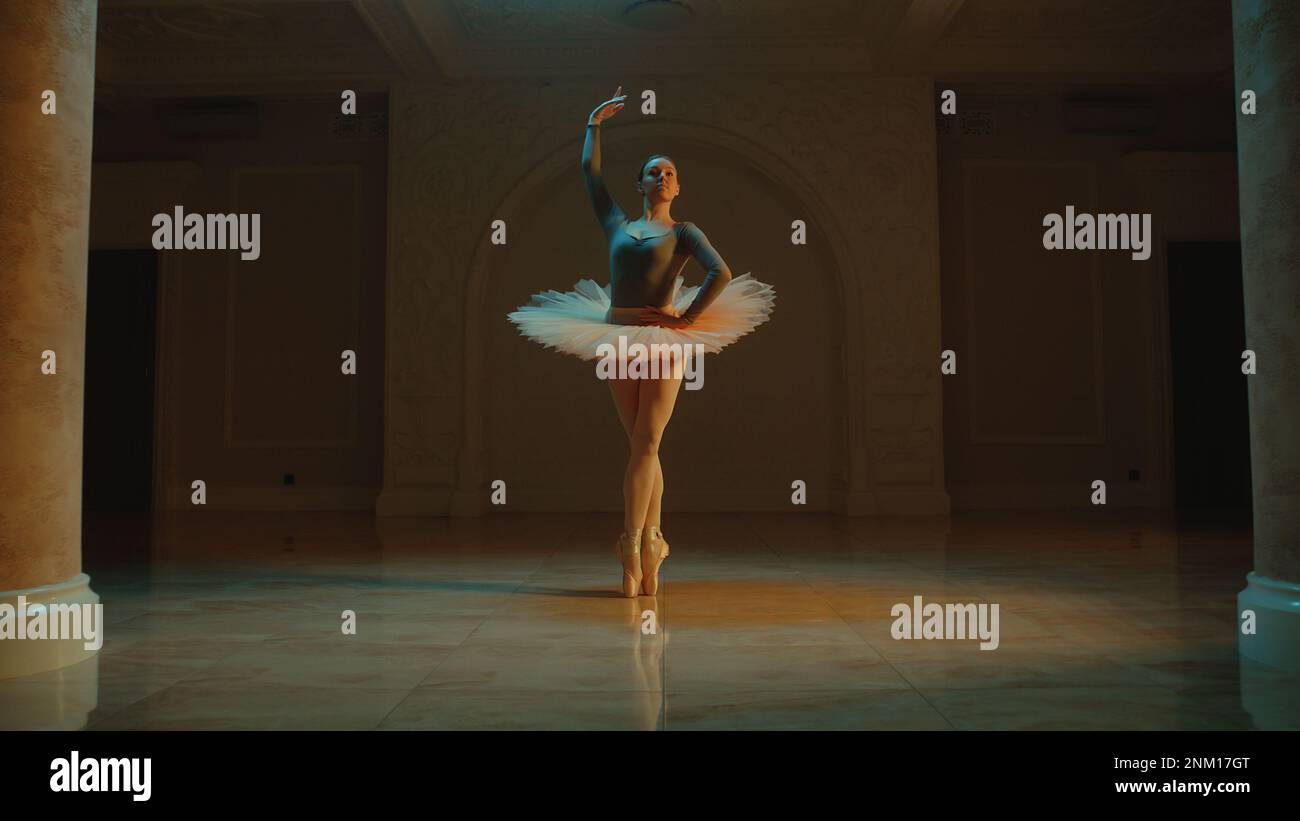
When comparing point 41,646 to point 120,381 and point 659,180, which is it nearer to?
point 659,180

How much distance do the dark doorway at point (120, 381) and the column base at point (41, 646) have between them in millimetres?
6990

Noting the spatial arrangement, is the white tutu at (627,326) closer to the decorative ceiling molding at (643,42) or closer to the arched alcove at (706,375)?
the decorative ceiling molding at (643,42)

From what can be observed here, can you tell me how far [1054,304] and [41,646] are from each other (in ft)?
27.8

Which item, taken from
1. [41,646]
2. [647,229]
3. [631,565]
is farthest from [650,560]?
[41,646]

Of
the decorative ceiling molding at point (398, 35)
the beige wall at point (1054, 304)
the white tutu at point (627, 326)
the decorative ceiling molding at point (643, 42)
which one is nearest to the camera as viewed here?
the white tutu at point (627, 326)

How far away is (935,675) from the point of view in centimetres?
240

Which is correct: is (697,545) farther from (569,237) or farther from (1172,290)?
(1172,290)

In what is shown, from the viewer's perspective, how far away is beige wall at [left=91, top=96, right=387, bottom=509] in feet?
29.3

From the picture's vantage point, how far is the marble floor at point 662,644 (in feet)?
6.79

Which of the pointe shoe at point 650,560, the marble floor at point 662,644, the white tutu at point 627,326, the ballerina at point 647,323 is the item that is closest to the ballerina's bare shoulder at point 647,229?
the ballerina at point 647,323

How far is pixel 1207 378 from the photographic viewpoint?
8984 mm

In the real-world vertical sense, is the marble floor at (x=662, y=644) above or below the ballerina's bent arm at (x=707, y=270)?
below

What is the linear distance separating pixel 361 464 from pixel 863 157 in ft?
17.5

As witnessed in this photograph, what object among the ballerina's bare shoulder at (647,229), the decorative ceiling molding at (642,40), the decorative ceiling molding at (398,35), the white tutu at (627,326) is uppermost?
the decorative ceiling molding at (642,40)
